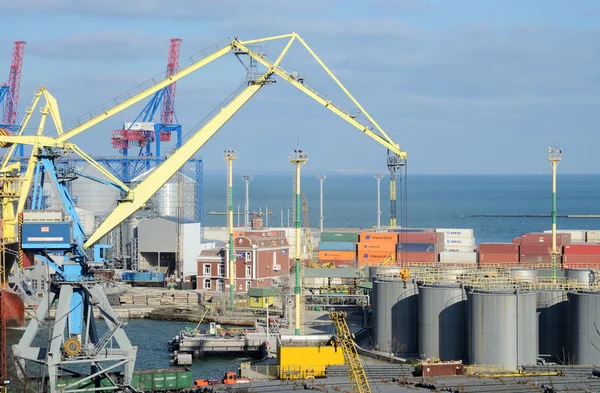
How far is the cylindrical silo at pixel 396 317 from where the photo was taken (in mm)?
31281

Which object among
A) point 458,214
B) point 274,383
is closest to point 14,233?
point 274,383

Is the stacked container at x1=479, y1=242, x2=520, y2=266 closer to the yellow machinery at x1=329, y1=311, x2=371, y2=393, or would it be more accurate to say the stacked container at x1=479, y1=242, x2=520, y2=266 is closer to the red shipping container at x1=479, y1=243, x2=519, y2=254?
the red shipping container at x1=479, y1=243, x2=519, y2=254

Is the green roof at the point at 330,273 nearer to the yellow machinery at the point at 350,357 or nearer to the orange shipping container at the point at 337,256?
the orange shipping container at the point at 337,256

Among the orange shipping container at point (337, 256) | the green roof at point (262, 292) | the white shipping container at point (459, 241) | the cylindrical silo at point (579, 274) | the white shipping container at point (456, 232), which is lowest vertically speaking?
the green roof at point (262, 292)

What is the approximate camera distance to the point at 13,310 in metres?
41.4

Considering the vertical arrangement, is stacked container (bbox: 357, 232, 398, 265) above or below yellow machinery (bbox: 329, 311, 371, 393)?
above

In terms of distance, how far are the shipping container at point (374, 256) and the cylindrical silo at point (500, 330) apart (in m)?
23.9

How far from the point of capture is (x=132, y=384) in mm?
27219

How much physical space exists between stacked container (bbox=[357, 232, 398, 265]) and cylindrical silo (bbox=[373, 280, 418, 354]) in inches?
834

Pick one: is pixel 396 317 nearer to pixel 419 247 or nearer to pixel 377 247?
pixel 419 247

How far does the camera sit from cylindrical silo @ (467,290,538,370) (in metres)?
28.3

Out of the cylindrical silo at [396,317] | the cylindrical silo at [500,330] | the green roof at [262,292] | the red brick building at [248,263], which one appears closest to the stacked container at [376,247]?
the red brick building at [248,263]

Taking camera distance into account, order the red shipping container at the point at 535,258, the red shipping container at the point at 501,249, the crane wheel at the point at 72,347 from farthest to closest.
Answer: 1. the red shipping container at the point at 501,249
2. the red shipping container at the point at 535,258
3. the crane wheel at the point at 72,347

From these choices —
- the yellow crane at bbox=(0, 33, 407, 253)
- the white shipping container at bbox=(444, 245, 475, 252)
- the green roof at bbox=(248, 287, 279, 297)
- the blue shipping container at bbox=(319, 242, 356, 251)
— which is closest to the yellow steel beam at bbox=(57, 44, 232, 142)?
the yellow crane at bbox=(0, 33, 407, 253)
